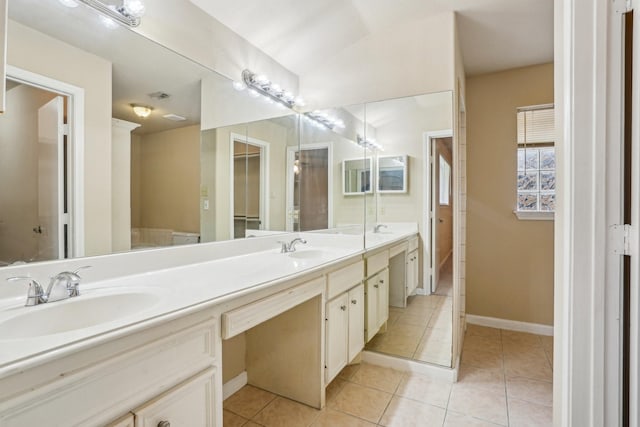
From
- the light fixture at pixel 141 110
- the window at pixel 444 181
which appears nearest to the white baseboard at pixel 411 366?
the window at pixel 444 181

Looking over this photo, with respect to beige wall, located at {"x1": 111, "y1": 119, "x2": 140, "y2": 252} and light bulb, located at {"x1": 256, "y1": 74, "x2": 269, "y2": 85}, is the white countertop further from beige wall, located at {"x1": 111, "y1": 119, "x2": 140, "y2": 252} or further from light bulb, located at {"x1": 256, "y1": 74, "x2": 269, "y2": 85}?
light bulb, located at {"x1": 256, "y1": 74, "x2": 269, "y2": 85}

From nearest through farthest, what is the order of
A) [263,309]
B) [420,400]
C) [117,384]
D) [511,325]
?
[117,384] → [263,309] → [420,400] → [511,325]

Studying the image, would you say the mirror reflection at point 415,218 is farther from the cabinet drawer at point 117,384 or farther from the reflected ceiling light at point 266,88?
the cabinet drawer at point 117,384

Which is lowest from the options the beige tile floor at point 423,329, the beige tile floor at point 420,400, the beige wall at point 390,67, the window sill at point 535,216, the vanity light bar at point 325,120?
the beige tile floor at point 420,400

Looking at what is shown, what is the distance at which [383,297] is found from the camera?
236cm

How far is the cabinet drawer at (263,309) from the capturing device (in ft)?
3.64

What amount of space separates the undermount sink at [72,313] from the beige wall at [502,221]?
287cm

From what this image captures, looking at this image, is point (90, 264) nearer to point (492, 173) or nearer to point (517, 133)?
point (492, 173)

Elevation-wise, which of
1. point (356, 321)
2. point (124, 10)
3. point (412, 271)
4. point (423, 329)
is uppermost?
point (124, 10)

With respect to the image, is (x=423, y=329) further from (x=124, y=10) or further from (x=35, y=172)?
(x=124, y=10)

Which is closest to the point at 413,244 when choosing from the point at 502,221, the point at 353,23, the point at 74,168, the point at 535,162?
the point at 502,221

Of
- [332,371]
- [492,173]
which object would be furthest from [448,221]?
[332,371]

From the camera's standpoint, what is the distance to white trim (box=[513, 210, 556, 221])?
267 centimetres

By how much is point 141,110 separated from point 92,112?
0.22 metres
